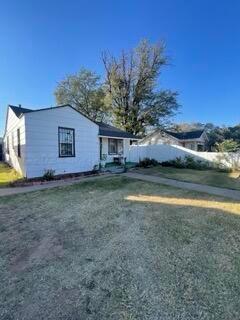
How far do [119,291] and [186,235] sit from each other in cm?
208

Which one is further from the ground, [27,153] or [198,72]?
[198,72]

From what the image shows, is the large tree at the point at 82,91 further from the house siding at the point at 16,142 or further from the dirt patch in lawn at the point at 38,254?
the dirt patch in lawn at the point at 38,254

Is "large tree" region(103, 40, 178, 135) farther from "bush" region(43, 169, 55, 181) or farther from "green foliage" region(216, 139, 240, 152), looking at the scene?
"bush" region(43, 169, 55, 181)

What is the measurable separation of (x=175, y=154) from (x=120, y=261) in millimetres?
16147

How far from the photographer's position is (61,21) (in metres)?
12.0

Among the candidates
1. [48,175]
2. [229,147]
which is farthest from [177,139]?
[48,175]

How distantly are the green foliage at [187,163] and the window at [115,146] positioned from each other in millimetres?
3935

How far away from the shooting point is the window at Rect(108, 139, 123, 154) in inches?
690

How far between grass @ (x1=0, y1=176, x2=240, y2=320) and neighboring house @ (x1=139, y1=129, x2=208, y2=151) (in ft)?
73.1

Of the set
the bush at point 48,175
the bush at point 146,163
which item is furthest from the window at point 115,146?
the bush at point 48,175

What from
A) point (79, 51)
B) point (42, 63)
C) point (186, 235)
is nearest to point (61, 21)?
point (79, 51)

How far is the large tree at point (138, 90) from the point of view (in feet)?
89.5

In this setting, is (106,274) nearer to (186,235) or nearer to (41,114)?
(186,235)

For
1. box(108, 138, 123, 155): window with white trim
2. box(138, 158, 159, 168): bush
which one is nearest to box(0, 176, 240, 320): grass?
box(138, 158, 159, 168): bush
